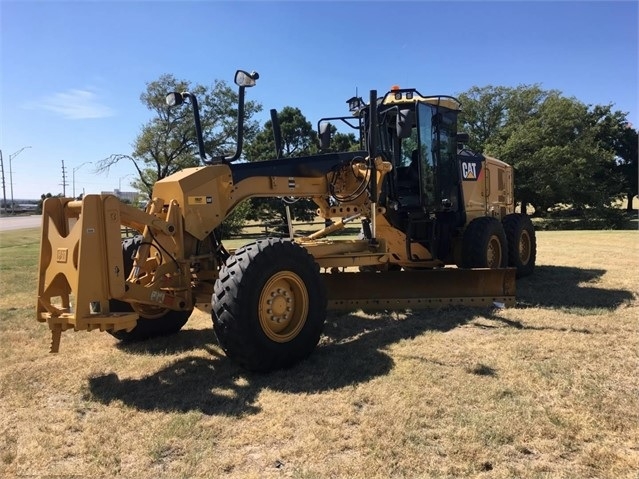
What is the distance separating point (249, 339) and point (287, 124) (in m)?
31.7

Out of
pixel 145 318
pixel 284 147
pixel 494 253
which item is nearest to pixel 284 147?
pixel 284 147

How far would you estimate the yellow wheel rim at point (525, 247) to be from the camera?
10172 millimetres

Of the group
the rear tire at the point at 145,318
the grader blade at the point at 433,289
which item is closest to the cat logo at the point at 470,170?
the grader blade at the point at 433,289

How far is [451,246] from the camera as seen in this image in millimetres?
8711

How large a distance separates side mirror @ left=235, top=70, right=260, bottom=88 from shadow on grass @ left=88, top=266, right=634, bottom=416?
263cm

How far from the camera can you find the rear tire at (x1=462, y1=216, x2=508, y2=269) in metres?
8.00

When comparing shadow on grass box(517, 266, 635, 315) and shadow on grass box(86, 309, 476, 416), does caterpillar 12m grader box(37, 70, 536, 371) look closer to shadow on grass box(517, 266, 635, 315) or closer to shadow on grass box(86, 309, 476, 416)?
shadow on grass box(86, 309, 476, 416)

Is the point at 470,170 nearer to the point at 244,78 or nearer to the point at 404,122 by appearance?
the point at 404,122

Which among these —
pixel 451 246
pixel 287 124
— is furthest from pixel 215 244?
pixel 287 124

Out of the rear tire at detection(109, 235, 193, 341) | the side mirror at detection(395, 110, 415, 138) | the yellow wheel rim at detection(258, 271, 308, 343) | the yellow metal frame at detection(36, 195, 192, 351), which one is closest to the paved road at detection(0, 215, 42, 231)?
the rear tire at detection(109, 235, 193, 341)

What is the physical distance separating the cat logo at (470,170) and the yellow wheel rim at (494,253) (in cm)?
116

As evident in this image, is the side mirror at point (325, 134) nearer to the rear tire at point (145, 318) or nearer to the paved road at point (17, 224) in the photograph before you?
the rear tire at point (145, 318)

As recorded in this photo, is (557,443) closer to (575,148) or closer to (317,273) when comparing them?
(317,273)

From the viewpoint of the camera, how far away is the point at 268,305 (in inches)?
192
